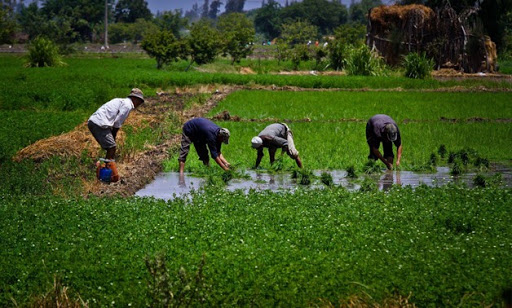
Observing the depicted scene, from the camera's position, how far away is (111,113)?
14094 mm

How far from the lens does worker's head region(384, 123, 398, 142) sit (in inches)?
603

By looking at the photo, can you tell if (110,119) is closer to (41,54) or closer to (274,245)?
(274,245)

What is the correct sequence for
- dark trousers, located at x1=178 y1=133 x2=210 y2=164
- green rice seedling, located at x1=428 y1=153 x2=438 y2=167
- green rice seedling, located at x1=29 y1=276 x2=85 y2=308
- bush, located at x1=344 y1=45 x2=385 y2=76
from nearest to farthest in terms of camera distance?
1. green rice seedling, located at x1=29 y1=276 x2=85 y2=308
2. dark trousers, located at x1=178 y1=133 x2=210 y2=164
3. green rice seedling, located at x1=428 y1=153 x2=438 y2=167
4. bush, located at x1=344 y1=45 x2=385 y2=76

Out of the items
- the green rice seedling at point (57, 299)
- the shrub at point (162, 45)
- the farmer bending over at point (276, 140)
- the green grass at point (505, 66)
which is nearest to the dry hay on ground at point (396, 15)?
the green grass at point (505, 66)

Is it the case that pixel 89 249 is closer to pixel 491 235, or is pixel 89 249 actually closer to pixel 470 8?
pixel 491 235

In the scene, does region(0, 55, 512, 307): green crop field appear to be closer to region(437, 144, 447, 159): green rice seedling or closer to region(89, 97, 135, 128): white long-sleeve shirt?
region(437, 144, 447, 159): green rice seedling

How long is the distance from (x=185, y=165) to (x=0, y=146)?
385 centimetres

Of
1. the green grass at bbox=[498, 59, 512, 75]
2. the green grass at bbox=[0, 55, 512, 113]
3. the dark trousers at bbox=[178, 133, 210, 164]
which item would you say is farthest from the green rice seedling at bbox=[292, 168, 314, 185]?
the green grass at bbox=[498, 59, 512, 75]

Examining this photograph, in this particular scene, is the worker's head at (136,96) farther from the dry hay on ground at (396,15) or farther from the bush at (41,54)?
the bush at (41,54)

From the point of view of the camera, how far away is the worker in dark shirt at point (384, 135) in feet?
50.4

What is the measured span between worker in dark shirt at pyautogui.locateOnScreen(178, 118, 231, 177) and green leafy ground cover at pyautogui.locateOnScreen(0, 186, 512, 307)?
8.23 ft

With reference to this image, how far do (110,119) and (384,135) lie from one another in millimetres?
4732

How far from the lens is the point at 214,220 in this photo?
10680mm

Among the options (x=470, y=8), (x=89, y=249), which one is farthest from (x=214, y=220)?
(x=470, y=8)
